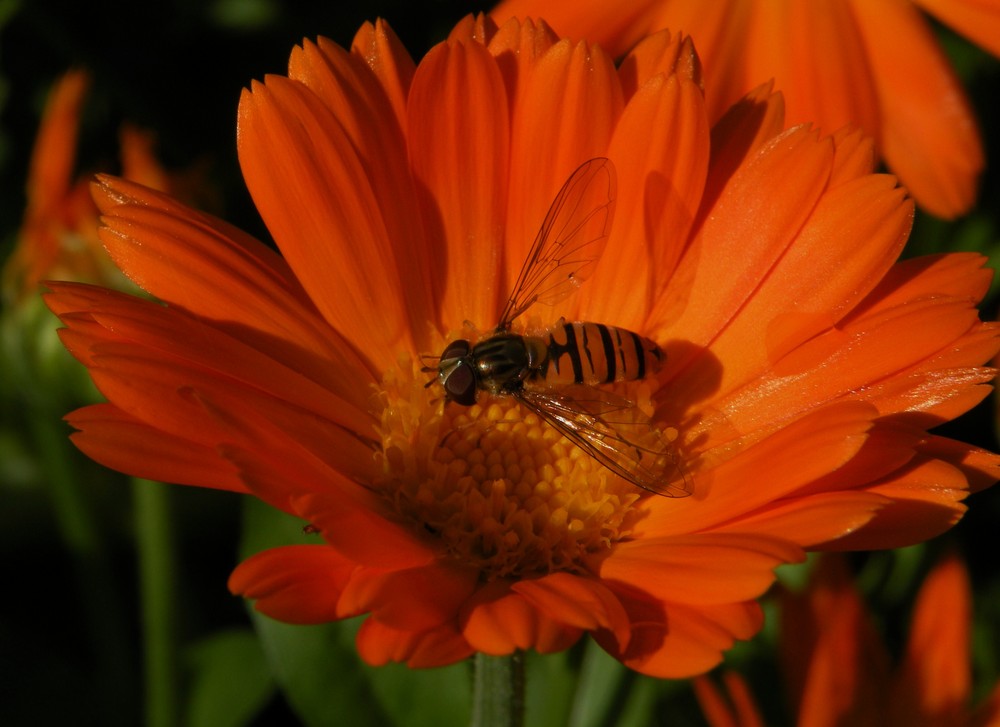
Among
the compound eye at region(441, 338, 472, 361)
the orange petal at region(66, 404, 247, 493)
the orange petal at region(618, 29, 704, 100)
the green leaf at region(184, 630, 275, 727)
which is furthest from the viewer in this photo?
the green leaf at region(184, 630, 275, 727)

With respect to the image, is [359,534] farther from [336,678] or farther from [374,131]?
[336,678]

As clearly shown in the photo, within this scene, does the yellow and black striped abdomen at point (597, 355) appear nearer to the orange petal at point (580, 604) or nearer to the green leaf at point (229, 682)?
the orange petal at point (580, 604)

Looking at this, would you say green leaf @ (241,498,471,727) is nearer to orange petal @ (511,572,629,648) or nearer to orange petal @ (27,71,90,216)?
orange petal @ (511,572,629,648)

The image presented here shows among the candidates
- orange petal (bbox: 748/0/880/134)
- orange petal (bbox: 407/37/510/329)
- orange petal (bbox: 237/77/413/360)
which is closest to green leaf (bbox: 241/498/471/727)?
orange petal (bbox: 237/77/413/360)

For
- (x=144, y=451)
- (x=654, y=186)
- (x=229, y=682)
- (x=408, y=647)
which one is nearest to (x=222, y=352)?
(x=144, y=451)

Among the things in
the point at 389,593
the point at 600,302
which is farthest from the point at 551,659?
the point at 389,593

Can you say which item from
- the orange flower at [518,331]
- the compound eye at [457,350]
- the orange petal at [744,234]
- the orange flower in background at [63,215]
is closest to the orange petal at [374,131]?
the orange flower at [518,331]
